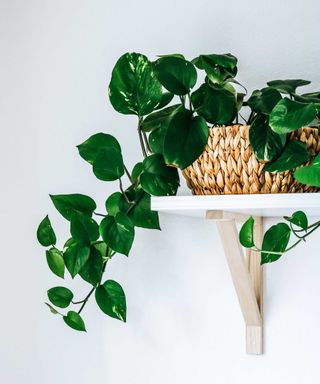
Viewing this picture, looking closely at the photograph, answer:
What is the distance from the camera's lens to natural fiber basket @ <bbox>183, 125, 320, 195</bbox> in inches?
41.1

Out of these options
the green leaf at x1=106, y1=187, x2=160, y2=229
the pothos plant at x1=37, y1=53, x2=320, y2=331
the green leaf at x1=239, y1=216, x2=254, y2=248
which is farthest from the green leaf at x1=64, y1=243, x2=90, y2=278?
the green leaf at x1=239, y1=216, x2=254, y2=248

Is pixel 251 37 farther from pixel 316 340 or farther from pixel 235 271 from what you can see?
Answer: pixel 316 340

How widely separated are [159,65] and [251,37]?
36cm

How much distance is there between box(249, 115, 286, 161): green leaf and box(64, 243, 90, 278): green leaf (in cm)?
40

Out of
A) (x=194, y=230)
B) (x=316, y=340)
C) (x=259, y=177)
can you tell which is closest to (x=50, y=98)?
(x=194, y=230)

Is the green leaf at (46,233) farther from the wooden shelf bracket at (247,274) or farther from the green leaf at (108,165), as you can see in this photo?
the wooden shelf bracket at (247,274)

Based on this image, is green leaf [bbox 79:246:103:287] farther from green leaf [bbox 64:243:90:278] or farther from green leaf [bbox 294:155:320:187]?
green leaf [bbox 294:155:320:187]

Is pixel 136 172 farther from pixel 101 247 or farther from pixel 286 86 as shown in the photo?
pixel 286 86

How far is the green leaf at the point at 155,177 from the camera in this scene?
114 centimetres

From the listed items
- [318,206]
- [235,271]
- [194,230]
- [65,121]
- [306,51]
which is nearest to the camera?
[318,206]

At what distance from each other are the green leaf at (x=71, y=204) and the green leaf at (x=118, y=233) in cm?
10

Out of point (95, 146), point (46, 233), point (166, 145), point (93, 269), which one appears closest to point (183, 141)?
point (166, 145)

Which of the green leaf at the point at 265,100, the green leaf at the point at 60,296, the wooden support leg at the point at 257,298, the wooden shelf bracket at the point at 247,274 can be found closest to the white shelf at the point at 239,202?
the wooden shelf bracket at the point at 247,274

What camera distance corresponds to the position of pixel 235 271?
1.17m
